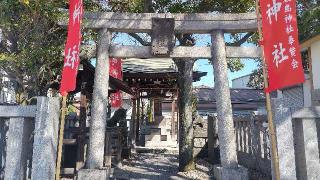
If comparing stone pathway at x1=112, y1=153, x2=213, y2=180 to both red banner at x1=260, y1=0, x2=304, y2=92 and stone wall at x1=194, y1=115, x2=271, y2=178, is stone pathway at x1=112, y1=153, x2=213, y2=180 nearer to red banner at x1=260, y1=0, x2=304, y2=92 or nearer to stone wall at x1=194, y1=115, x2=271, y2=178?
stone wall at x1=194, y1=115, x2=271, y2=178

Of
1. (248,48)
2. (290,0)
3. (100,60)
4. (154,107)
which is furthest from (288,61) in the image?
(154,107)

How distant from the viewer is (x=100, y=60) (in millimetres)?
7422

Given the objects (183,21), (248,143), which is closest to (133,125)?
(248,143)

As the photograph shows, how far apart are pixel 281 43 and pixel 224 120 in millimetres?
2387

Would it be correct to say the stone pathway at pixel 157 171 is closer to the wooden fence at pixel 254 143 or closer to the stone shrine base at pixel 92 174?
the wooden fence at pixel 254 143

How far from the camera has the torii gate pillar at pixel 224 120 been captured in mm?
6739

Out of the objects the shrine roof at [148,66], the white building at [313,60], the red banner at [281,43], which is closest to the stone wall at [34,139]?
the red banner at [281,43]

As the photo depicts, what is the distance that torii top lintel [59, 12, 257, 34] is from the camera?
7.50 meters

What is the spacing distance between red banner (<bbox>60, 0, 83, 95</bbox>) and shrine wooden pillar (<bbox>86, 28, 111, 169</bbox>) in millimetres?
1551

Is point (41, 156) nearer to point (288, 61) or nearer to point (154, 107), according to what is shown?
point (288, 61)

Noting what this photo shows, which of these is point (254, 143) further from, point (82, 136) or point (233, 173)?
point (82, 136)

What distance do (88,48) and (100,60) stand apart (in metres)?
0.46

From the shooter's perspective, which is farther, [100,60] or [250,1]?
[250,1]

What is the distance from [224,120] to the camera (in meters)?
7.19
